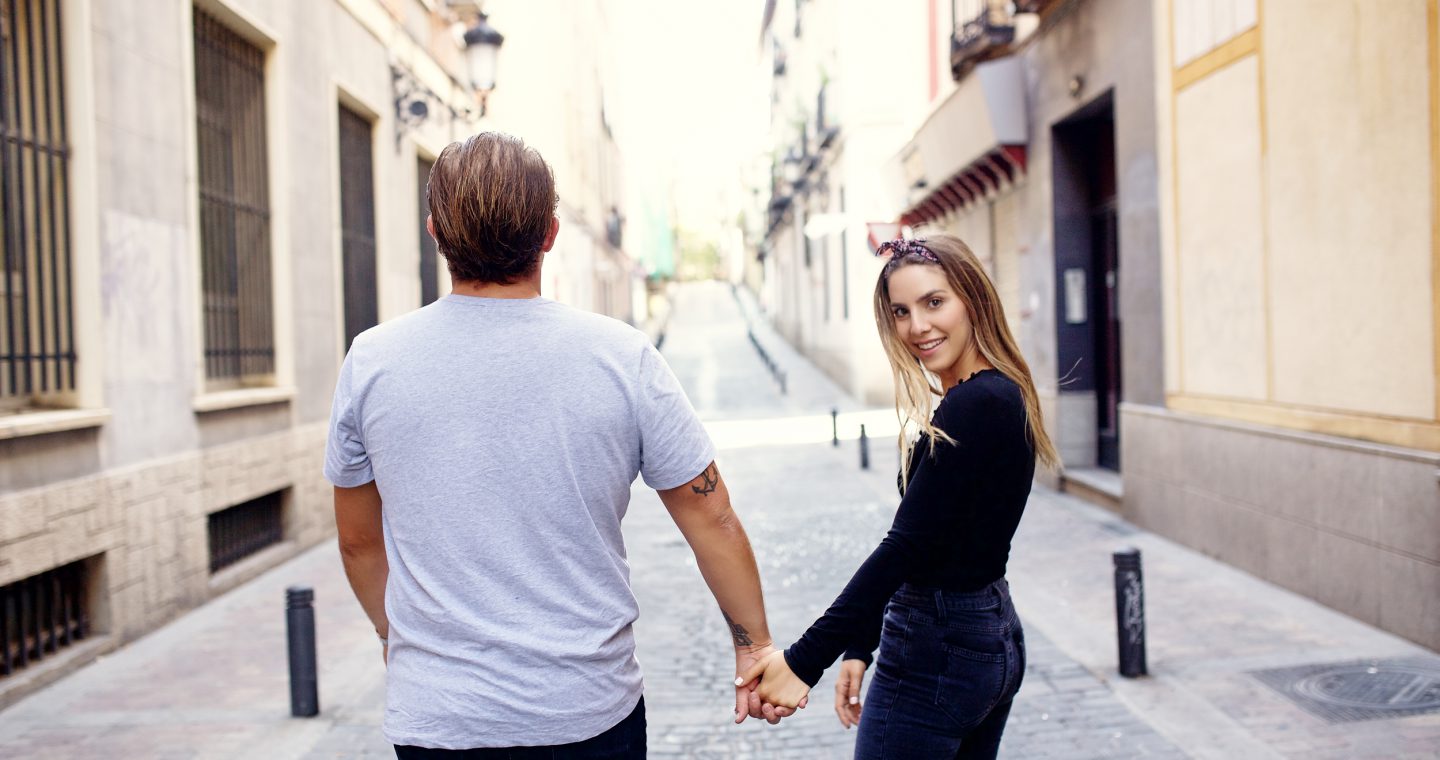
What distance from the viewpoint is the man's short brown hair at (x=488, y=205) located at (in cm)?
199

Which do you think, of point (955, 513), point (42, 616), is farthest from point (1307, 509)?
point (42, 616)

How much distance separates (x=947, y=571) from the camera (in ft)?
7.46

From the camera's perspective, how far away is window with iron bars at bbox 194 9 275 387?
8.52 meters

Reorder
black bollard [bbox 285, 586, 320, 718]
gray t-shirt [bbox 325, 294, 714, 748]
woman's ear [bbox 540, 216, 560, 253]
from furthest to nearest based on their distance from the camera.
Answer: black bollard [bbox 285, 586, 320, 718]
woman's ear [bbox 540, 216, 560, 253]
gray t-shirt [bbox 325, 294, 714, 748]

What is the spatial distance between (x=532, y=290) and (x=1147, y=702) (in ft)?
13.7

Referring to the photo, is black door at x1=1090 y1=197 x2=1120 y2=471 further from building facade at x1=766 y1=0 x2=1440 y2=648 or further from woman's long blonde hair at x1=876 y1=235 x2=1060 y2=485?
woman's long blonde hair at x1=876 y1=235 x2=1060 y2=485

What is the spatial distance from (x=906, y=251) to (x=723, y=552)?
780mm

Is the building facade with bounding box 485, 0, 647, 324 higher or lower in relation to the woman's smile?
higher

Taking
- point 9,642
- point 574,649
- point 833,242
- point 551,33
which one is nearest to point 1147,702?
point 574,649

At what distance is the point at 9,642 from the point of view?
18.7ft

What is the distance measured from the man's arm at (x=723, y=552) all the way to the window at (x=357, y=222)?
9.86m

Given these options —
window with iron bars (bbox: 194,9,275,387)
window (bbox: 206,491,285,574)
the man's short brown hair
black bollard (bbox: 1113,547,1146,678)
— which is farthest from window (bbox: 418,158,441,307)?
the man's short brown hair

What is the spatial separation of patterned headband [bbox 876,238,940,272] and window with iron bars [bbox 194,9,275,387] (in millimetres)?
7203

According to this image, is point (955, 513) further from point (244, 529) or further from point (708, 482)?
point (244, 529)
